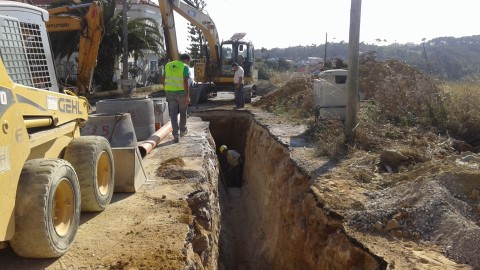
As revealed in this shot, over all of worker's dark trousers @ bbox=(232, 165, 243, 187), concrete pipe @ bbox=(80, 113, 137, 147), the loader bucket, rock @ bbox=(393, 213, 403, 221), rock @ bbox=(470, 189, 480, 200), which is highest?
concrete pipe @ bbox=(80, 113, 137, 147)

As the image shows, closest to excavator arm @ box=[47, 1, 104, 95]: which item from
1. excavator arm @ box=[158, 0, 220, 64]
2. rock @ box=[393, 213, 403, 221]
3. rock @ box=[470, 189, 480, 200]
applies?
excavator arm @ box=[158, 0, 220, 64]

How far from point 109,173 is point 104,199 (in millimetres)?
393

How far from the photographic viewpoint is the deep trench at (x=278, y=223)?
5.58 metres

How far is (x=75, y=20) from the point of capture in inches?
347

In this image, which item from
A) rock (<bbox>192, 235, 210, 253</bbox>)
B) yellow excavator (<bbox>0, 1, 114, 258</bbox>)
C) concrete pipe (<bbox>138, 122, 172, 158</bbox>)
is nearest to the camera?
yellow excavator (<bbox>0, 1, 114, 258</bbox>)

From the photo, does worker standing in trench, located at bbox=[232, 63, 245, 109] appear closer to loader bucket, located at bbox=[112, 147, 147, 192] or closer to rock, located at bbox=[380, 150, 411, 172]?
rock, located at bbox=[380, 150, 411, 172]

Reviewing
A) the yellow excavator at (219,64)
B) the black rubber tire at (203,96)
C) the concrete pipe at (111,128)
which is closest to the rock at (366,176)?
the concrete pipe at (111,128)

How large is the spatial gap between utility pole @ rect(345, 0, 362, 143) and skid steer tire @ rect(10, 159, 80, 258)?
6.08 metres

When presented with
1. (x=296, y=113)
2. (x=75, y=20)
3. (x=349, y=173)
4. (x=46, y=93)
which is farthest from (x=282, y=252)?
(x=296, y=113)

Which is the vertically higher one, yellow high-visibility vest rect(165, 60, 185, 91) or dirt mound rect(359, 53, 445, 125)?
yellow high-visibility vest rect(165, 60, 185, 91)

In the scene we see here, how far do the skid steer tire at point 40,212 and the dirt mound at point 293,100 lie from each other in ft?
33.7

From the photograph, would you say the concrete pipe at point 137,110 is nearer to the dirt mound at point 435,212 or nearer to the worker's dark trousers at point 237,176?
the dirt mound at point 435,212

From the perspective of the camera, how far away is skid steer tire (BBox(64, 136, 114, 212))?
4.85 meters

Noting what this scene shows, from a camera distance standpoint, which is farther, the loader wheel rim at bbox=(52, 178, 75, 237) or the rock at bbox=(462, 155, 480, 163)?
the rock at bbox=(462, 155, 480, 163)
